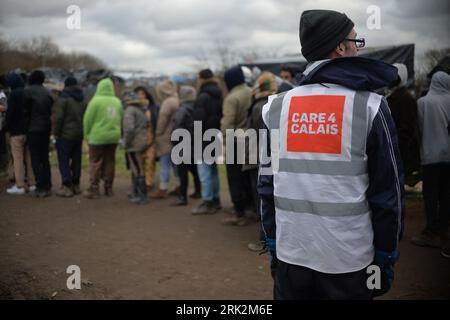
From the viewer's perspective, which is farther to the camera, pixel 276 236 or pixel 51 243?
pixel 51 243

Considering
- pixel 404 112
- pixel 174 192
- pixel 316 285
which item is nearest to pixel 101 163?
pixel 174 192

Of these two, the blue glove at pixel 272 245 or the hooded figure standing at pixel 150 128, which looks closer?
the blue glove at pixel 272 245

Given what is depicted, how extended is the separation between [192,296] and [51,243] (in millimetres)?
1634

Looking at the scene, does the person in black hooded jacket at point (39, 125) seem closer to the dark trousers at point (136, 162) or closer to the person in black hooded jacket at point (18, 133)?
the person in black hooded jacket at point (18, 133)

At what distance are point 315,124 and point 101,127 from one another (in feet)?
19.7

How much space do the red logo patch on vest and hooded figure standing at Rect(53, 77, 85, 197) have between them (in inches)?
243

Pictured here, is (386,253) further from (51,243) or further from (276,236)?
(51,243)

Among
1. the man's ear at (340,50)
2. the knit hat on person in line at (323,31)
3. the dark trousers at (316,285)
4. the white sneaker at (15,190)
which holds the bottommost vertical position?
the dark trousers at (316,285)

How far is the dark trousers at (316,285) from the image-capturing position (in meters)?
2.13

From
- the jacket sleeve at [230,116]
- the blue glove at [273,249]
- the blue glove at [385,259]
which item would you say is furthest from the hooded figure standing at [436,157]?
the blue glove at [273,249]

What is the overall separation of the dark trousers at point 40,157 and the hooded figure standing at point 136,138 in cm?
133

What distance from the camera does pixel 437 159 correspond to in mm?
4762

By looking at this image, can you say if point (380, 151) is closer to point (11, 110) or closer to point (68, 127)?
point (11, 110)
